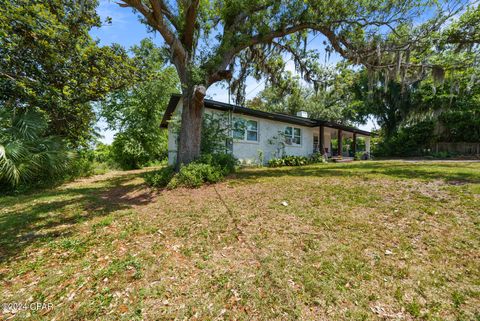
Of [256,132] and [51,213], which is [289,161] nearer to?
[256,132]

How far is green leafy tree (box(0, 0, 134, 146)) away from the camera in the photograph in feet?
15.9

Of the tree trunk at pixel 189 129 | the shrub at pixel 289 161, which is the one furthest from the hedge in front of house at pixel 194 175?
the shrub at pixel 289 161

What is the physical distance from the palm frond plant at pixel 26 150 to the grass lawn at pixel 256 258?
1.81 meters

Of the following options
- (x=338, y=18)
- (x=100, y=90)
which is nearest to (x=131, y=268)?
(x=100, y=90)

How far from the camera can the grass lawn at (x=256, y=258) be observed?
2.21m

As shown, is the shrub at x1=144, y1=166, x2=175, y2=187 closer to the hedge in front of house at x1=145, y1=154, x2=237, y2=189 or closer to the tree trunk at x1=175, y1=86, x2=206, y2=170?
the hedge in front of house at x1=145, y1=154, x2=237, y2=189

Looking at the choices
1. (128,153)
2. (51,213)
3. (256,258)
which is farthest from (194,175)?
(128,153)

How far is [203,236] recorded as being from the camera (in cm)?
364

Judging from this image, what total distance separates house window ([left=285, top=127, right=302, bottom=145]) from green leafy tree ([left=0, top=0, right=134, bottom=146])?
34.1 ft

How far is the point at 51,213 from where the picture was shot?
5.08 metres

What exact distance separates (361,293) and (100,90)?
305 inches

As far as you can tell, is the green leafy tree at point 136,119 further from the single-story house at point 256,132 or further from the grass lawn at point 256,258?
the grass lawn at point 256,258

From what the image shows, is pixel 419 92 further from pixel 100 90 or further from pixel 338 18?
pixel 100 90

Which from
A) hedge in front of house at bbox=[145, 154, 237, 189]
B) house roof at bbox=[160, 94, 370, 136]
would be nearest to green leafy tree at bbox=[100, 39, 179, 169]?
house roof at bbox=[160, 94, 370, 136]
